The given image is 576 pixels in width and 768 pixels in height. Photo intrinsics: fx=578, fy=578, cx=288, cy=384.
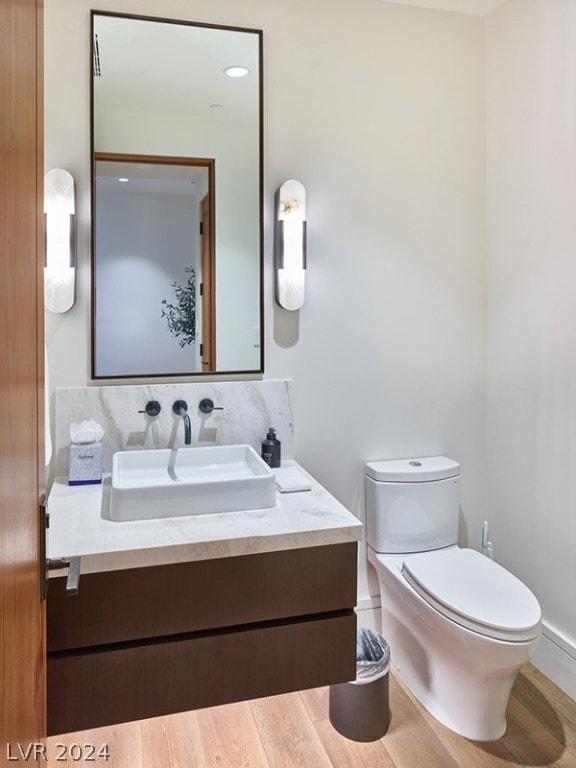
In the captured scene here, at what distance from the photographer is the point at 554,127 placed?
2.06 meters

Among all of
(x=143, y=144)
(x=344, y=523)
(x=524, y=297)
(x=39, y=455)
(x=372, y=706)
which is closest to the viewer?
(x=39, y=455)

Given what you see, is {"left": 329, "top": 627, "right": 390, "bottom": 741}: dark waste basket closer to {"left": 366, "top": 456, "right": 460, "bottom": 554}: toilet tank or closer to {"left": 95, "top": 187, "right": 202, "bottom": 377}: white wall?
{"left": 366, "top": 456, "right": 460, "bottom": 554}: toilet tank

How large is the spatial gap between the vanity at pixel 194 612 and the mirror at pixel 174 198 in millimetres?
726

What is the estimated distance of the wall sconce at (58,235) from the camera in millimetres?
1900

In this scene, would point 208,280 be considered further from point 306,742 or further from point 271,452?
point 306,742

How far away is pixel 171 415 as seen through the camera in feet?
6.78

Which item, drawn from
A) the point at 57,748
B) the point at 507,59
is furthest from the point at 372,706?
the point at 507,59

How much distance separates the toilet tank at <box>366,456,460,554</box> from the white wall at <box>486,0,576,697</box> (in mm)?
292

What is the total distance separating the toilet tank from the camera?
87.7 inches

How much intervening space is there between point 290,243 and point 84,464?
1061mm

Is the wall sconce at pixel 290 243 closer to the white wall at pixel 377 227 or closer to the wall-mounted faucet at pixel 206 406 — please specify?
the white wall at pixel 377 227

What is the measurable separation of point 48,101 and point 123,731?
6.88 feet

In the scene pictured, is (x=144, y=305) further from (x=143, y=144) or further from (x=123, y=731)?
(x=123, y=731)

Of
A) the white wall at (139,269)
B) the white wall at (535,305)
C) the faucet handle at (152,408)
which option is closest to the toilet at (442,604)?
the white wall at (535,305)
